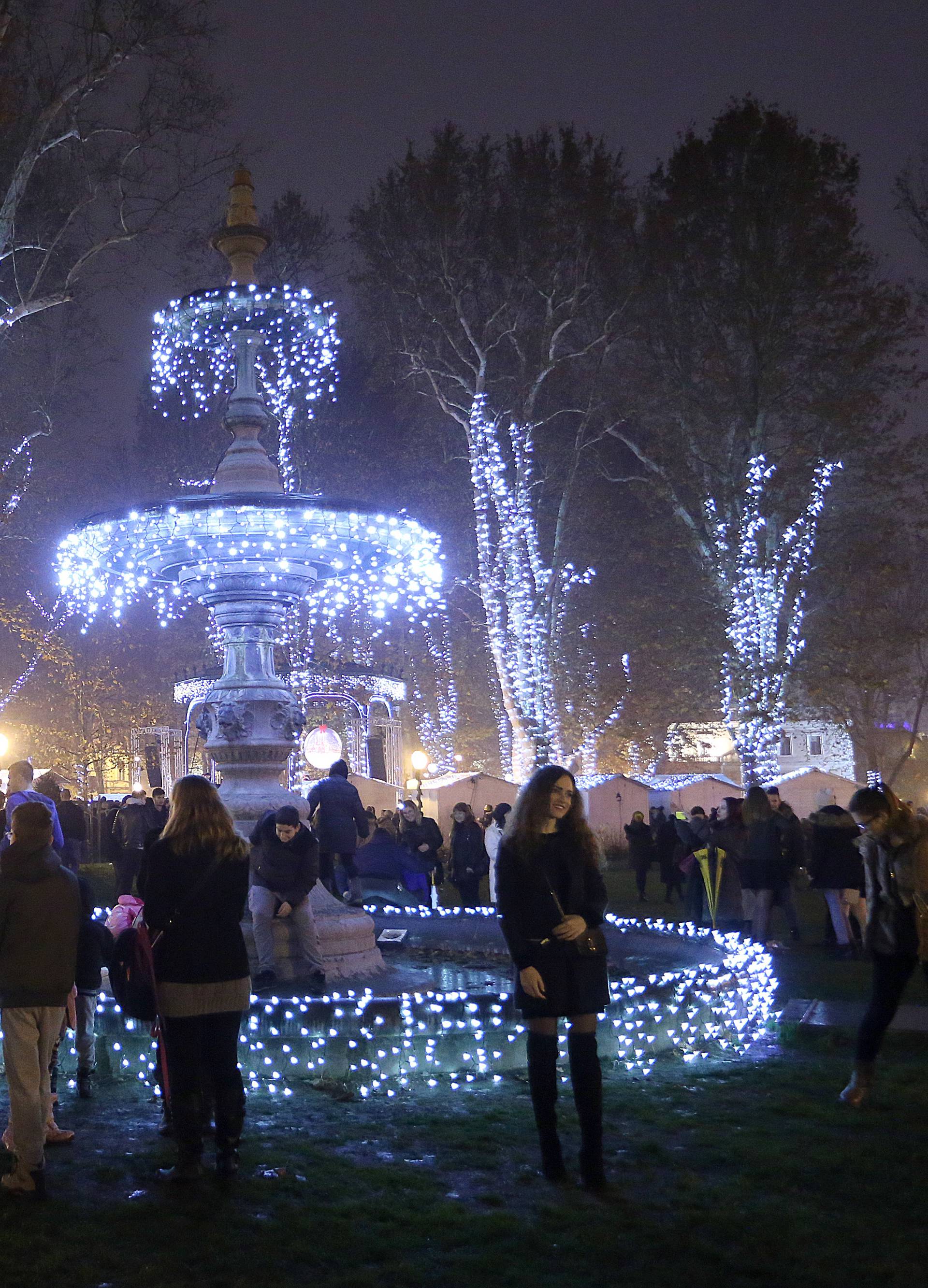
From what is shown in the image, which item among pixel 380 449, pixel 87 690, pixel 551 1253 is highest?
pixel 380 449

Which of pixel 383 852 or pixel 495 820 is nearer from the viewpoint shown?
pixel 383 852

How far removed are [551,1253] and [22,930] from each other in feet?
8.32

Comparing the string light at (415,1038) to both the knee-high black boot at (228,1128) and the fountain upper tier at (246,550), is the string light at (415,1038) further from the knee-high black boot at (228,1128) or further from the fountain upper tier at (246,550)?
the fountain upper tier at (246,550)

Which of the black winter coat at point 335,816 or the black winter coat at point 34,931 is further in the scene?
the black winter coat at point 335,816

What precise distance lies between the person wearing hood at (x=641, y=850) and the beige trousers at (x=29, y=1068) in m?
16.0

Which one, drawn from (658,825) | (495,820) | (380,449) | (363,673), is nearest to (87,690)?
(363,673)

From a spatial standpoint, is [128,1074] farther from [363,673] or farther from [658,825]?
[363,673]

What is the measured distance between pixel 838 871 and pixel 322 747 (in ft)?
47.2

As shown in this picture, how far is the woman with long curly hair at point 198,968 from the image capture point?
5.53 metres

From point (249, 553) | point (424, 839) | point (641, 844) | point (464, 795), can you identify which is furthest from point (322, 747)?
point (249, 553)

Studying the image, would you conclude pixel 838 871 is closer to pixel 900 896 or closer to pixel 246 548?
pixel 900 896

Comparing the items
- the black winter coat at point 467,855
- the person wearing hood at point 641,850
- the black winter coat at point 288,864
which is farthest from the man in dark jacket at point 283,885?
the person wearing hood at point 641,850

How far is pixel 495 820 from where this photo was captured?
615 inches

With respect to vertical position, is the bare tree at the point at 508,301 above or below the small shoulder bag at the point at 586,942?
above
